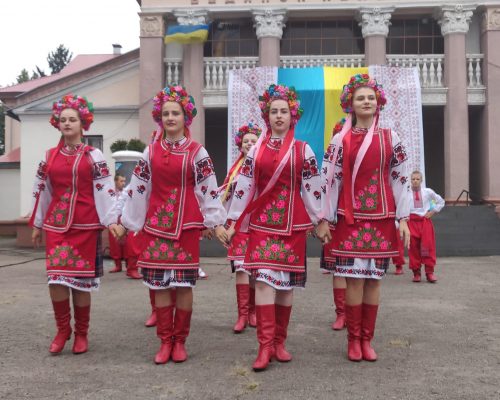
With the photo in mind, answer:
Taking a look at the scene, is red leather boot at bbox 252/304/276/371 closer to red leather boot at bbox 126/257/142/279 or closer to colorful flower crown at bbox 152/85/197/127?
colorful flower crown at bbox 152/85/197/127

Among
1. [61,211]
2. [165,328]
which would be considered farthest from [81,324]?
[61,211]

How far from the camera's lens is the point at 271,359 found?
3977mm

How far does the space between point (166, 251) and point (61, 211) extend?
3.11ft

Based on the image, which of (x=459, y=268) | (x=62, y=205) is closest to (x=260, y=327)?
(x=62, y=205)

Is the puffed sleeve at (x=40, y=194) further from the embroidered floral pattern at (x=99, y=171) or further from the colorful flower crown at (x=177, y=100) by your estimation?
the colorful flower crown at (x=177, y=100)

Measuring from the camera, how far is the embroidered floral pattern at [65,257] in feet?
13.7

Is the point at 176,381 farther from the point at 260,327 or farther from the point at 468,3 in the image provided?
the point at 468,3

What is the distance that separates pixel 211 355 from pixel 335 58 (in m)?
13.3

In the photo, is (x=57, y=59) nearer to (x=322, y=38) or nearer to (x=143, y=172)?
(x=322, y=38)

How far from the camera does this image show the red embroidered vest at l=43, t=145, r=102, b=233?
4.23 metres

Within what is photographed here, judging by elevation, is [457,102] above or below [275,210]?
above

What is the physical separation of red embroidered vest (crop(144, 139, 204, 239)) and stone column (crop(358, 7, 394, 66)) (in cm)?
1267

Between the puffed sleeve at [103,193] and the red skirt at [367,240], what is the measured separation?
1.76 m

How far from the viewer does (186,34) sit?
1516cm
